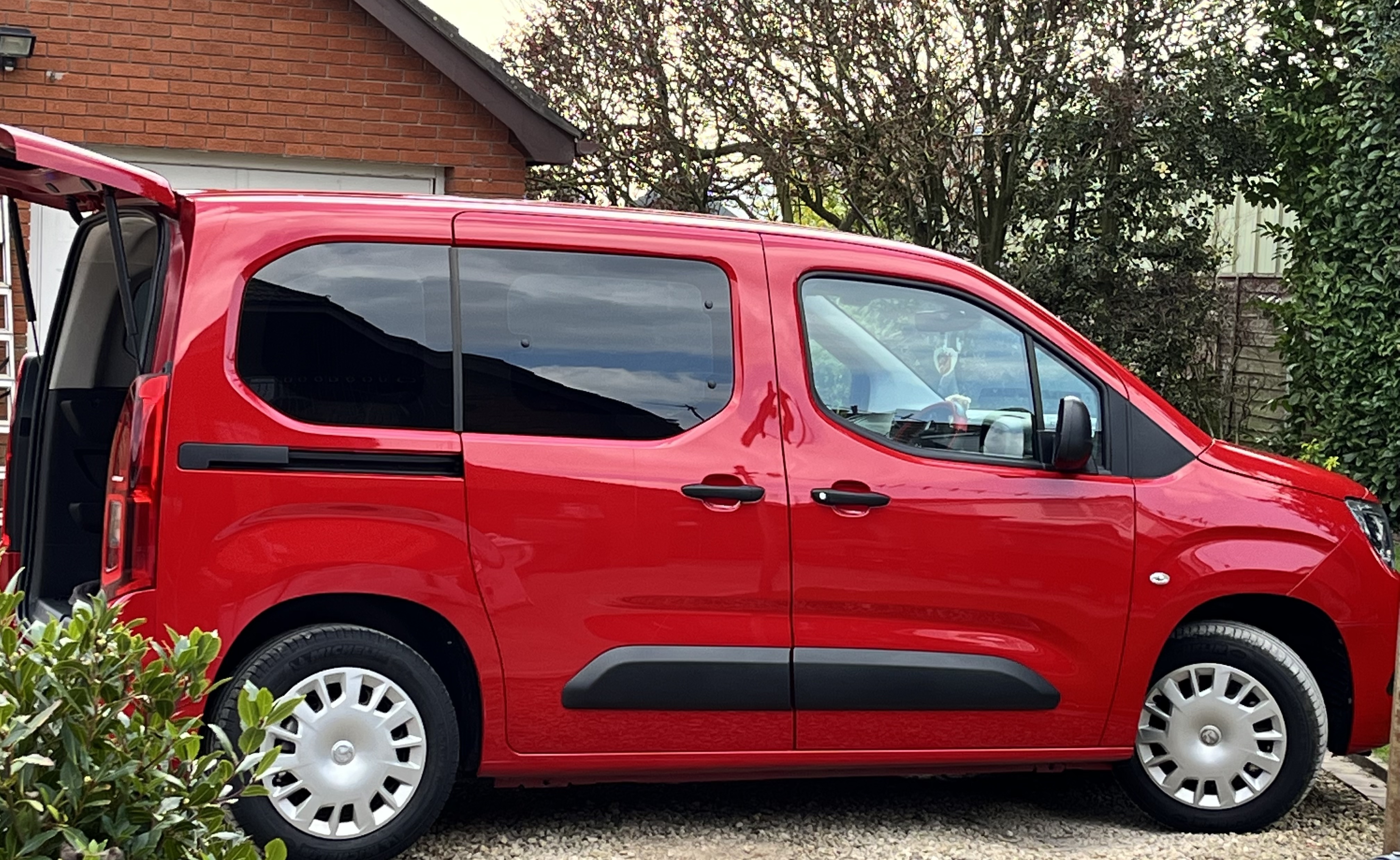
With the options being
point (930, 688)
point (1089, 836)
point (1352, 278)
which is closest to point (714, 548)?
point (930, 688)

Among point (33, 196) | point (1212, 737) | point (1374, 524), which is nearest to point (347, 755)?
point (33, 196)

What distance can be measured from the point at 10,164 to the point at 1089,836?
4036 mm

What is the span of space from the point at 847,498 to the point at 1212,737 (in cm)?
157

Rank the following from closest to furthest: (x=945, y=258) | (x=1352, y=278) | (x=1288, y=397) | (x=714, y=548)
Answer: (x=714, y=548) → (x=945, y=258) → (x=1352, y=278) → (x=1288, y=397)

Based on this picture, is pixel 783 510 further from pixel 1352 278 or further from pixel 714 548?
pixel 1352 278

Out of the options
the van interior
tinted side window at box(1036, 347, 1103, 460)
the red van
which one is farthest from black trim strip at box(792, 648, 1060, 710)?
the van interior

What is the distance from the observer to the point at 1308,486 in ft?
17.6

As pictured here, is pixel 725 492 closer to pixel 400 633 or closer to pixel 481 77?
pixel 400 633

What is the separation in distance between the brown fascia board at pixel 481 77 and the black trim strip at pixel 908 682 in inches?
271

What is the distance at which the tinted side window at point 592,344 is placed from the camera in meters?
4.73

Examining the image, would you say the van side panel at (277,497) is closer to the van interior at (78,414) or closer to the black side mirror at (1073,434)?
the van interior at (78,414)

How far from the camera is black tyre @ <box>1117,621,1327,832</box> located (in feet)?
17.2

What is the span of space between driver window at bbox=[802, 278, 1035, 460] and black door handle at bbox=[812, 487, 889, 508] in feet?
0.70

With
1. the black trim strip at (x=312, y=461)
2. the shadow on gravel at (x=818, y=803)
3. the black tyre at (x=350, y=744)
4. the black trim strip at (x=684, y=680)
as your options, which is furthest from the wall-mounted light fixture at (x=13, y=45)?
the black trim strip at (x=684, y=680)
